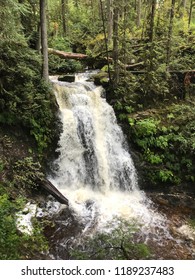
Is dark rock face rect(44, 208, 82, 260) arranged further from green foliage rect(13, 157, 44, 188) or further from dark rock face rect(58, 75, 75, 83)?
dark rock face rect(58, 75, 75, 83)

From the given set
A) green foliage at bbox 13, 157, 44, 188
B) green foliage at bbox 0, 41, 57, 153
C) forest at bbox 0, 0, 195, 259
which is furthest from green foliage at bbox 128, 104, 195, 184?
green foliage at bbox 13, 157, 44, 188

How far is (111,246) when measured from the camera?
8016 millimetres

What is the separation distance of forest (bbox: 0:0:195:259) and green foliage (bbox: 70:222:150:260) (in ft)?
0.10

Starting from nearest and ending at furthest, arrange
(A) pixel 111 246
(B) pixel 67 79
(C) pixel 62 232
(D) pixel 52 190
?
(A) pixel 111 246
(C) pixel 62 232
(D) pixel 52 190
(B) pixel 67 79

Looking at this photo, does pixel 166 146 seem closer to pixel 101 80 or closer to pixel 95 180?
pixel 95 180

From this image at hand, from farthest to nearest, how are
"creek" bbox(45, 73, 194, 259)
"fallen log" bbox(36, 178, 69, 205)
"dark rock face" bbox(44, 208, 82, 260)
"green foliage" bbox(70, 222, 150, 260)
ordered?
"fallen log" bbox(36, 178, 69, 205) < "creek" bbox(45, 73, 194, 259) < "dark rock face" bbox(44, 208, 82, 260) < "green foliage" bbox(70, 222, 150, 260)

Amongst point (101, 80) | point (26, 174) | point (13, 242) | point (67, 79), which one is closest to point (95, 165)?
point (26, 174)

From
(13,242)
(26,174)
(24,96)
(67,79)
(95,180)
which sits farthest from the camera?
(67,79)

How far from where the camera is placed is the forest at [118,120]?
820 cm

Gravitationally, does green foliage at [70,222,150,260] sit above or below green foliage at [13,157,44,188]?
below

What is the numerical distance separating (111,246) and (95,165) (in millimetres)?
4327

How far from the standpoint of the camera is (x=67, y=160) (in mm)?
11594

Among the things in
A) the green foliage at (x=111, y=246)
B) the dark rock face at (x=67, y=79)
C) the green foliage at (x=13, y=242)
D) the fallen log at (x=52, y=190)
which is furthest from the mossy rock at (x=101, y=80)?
the green foliage at (x=13, y=242)

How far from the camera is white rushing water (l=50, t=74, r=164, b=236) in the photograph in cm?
1020
